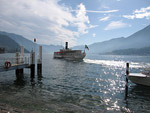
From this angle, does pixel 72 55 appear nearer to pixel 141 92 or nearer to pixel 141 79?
pixel 141 79

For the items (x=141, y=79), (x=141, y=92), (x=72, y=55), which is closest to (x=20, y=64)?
(x=141, y=92)

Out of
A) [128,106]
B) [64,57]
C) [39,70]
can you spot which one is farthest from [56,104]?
[64,57]

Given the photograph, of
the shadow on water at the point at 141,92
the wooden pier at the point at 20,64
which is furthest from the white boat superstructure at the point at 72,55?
the shadow on water at the point at 141,92

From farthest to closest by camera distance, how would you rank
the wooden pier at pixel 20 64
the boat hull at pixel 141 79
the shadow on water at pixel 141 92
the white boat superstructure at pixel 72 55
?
the white boat superstructure at pixel 72 55
the boat hull at pixel 141 79
the wooden pier at pixel 20 64
the shadow on water at pixel 141 92

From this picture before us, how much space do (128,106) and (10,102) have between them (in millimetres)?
11693

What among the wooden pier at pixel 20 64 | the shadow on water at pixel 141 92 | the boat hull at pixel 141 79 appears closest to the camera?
the shadow on water at pixel 141 92

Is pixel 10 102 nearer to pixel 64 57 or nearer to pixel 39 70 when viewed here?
pixel 39 70

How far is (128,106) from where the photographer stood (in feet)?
39.0

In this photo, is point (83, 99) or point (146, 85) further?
point (146, 85)

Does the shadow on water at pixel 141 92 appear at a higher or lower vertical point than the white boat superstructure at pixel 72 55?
lower

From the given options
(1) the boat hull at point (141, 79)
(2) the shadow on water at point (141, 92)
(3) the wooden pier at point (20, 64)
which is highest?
(3) the wooden pier at point (20, 64)

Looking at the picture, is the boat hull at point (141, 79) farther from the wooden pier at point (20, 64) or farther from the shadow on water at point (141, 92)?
the wooden pier at point (20, 64)

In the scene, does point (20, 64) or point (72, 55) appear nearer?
point (20, 64)

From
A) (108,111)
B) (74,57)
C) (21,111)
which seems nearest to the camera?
(21,111)
